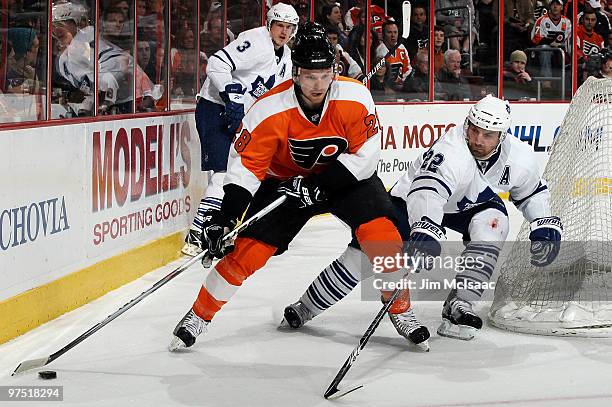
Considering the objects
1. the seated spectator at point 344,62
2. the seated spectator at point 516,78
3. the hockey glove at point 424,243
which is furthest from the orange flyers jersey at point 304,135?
the seated spectator at point 516,78

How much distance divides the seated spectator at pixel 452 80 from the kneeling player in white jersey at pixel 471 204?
161 inches

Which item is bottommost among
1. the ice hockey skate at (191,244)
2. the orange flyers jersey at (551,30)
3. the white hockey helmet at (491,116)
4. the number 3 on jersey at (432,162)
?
the ice hockey skate at (191,244)

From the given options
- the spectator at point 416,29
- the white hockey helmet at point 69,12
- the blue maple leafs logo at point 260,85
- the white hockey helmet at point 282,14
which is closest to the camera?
the white hockey helmet at point 69,12

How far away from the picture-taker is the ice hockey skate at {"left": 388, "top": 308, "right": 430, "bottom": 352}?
390cm

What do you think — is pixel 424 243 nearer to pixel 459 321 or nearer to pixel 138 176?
pixel 459 321

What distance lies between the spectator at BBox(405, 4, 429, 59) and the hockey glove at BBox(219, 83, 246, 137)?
8.37ft

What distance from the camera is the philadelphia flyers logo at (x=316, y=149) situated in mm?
3779

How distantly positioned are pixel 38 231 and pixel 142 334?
20.1 inches

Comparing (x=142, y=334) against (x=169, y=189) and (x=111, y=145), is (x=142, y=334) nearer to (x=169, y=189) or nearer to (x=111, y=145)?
(x=111, y=145)

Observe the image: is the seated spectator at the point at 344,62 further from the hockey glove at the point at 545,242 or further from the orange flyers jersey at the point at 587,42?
the hockey glove at the point at 545,242

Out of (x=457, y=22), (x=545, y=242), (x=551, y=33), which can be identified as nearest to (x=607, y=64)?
(x=551, y=33)

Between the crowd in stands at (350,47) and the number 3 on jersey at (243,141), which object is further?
the crowd in stands at (350,47)

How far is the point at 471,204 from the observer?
425cm

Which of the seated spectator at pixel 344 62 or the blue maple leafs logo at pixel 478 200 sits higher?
the seated spectator at pixel 344 62
